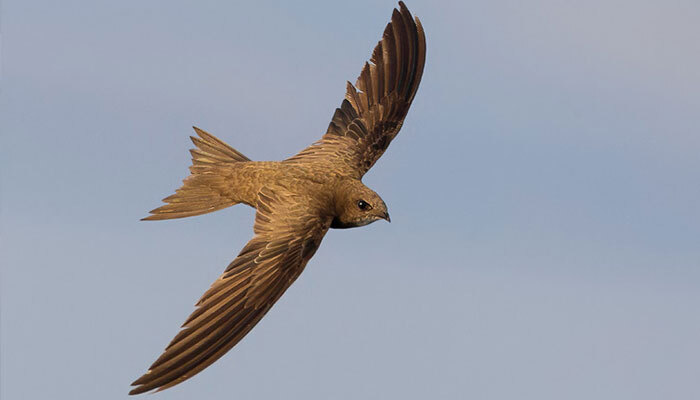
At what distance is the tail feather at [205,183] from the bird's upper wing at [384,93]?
4.43ft

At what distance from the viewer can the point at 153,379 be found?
33.4ft

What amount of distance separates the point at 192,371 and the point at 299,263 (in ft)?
6.52

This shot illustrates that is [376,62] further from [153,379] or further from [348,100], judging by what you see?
[153,379]

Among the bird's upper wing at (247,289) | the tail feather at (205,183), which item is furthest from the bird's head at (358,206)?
the tail feather at (205,183)

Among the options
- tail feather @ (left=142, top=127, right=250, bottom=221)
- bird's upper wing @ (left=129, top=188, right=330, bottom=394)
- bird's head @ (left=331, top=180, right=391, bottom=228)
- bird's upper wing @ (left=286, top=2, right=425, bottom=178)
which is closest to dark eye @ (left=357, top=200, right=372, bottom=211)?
bird's head @ (left=331, top=180, right=391, bottom=228)

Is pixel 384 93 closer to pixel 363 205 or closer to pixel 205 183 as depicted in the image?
pixel 363 205

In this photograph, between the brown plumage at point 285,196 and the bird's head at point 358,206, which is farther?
the bird's head at point 358,206

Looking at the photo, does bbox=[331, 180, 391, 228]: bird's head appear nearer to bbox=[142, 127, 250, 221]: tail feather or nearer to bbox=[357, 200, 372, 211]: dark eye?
bbox=[357, 200, 372, 211]: dark eye

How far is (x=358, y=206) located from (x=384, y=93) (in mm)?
2615

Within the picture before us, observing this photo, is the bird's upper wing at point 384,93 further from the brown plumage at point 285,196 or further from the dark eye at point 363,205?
the dark eye at point 363,205

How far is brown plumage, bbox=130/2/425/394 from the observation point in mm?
10805

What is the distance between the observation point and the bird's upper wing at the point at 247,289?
1040cm

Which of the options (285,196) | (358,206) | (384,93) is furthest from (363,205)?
(384,93)

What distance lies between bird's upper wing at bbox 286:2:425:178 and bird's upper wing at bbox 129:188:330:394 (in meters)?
2.21
